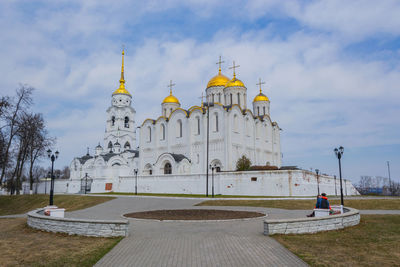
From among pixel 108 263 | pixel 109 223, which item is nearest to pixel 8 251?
pixel 109 223

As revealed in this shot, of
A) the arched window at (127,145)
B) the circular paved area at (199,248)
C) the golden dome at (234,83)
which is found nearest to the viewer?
the circular paved area at (199,248)

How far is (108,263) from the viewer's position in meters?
6.91

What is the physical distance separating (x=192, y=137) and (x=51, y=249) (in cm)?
3504

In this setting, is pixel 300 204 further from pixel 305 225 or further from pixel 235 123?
pixel 235 123

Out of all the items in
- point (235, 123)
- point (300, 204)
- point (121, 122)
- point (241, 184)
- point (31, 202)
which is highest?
point (121, 122)

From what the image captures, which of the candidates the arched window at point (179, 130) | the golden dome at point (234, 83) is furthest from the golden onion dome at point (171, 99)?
the golden dome at point (234, 83)

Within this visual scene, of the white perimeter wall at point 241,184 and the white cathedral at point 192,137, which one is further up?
the white cathedral at point 192,137

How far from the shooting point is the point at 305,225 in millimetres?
9906

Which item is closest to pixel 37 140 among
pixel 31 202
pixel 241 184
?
pixel 31 202

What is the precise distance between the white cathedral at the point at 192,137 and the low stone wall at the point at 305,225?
2276 cm

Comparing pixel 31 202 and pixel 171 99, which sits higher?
pixel 171 99

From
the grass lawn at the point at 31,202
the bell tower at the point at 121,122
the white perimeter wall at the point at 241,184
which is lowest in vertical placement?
the grass lawn at the point at 31,202

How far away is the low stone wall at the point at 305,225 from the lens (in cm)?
956

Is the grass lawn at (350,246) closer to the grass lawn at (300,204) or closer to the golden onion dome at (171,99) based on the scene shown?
the grass lawn at (300,204)
